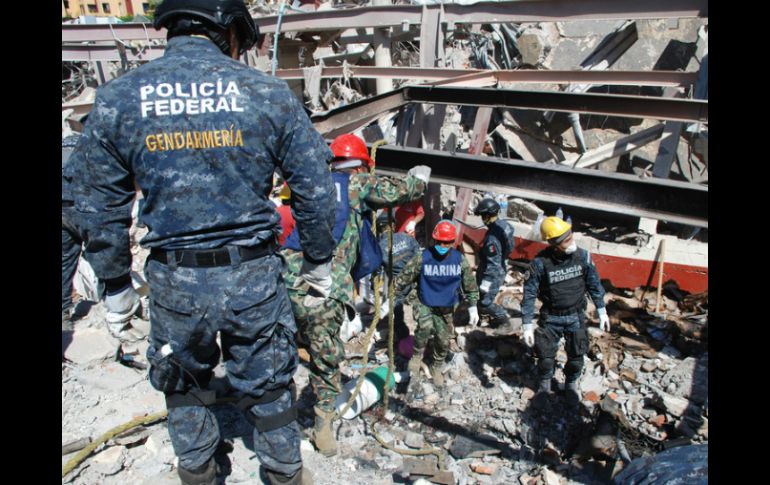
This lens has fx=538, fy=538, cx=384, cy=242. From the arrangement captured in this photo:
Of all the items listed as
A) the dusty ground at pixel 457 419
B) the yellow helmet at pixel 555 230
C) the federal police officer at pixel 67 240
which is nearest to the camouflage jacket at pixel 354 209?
the dusty ground at pixel 457 419

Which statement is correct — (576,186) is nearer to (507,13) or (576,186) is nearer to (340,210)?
(340,210)

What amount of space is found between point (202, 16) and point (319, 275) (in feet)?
4.59

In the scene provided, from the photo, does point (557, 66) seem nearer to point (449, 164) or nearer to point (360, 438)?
point (449, 164)

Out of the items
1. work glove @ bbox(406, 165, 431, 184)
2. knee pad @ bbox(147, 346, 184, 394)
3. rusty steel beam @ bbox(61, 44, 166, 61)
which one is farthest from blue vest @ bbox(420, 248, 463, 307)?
rusty steel beam @ bbox(61, 44, 166, 61)

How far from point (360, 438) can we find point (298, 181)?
2.33 m

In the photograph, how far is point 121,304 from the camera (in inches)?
111

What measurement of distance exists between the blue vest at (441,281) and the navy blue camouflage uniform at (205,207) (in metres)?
2.34

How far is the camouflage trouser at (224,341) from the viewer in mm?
2549

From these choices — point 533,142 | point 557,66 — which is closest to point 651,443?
point 533,142

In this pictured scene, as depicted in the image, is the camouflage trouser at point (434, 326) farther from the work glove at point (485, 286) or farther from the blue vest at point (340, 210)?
the blue vest at point (340, 210)

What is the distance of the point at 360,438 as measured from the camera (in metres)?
4.07

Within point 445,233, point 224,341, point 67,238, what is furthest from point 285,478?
point 67,238

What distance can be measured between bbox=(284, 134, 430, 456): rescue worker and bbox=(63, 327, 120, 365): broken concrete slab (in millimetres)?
2149

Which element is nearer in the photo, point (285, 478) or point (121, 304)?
point (121, 304)
